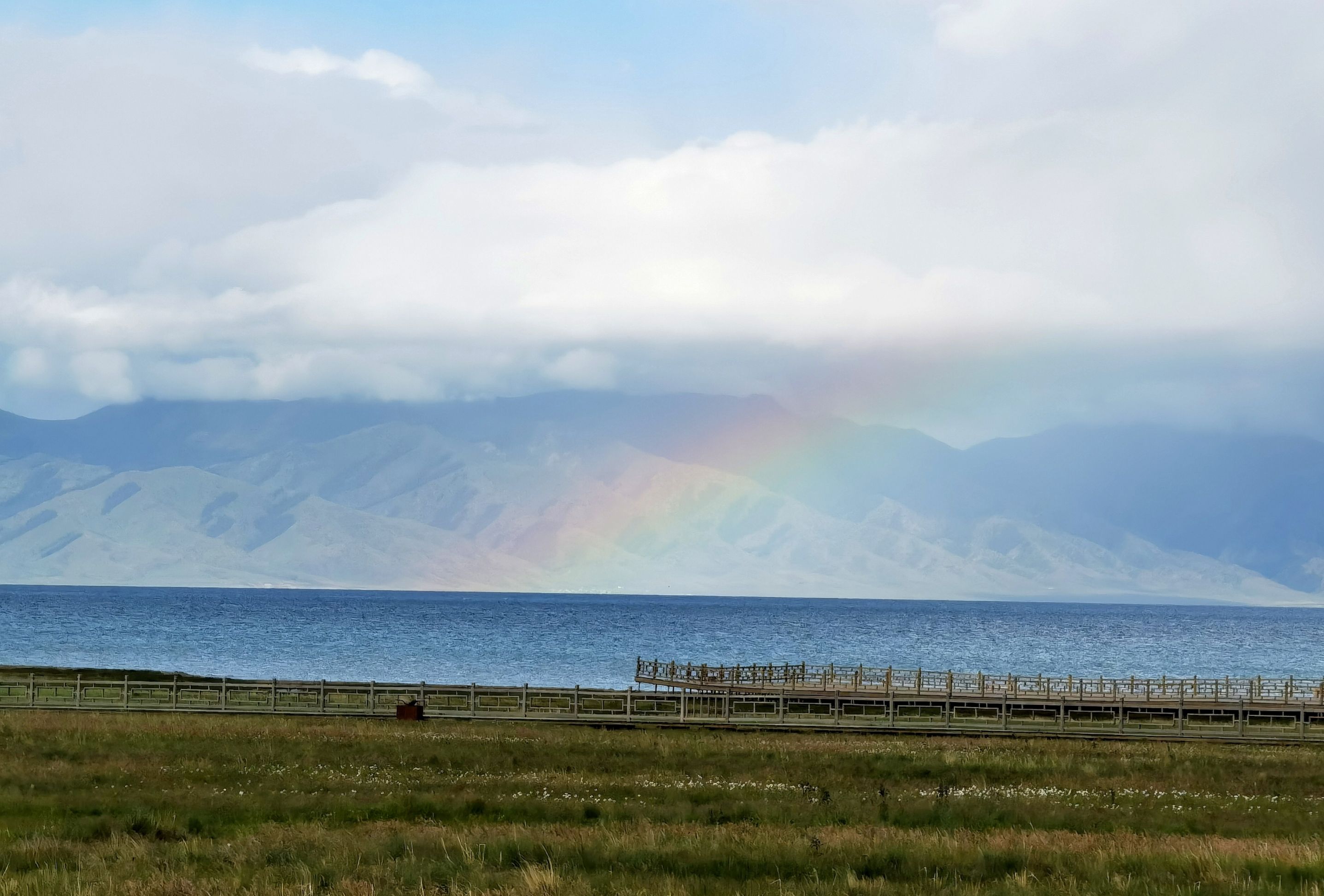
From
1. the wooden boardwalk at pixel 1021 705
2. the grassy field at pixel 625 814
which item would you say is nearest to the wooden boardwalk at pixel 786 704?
the wooden boardwalk at pixel 1021 705

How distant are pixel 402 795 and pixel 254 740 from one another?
1277cm

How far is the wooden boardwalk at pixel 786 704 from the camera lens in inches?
1994

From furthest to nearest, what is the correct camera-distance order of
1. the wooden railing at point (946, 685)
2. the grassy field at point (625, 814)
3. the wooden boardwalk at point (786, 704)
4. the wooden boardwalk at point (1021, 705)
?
the wooden railing at point (946, 685) < the wooden boardwalk at point (1021, 705) < the wooden boardwalk at point (786, 704) < the grassy field at point (625, 814)

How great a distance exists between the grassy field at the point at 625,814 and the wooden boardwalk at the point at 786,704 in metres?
7.22

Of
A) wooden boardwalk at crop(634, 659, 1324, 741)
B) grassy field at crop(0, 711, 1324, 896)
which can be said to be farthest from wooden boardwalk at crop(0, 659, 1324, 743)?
grassy field at crop(0, 711, 1324, 896)

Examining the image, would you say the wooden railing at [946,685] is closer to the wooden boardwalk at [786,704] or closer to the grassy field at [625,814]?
the wooden boardwalk at [786,704]

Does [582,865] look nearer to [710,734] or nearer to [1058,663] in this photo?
[710,734]

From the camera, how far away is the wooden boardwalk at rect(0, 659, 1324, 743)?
50.7 meters

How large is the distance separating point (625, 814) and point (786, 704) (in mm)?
33932

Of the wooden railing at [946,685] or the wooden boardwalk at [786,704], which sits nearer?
the wooden boardwalk at [786,704]

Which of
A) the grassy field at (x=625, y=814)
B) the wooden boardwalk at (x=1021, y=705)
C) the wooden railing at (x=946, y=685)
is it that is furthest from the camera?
the wooden railing at (x=946, y=685)

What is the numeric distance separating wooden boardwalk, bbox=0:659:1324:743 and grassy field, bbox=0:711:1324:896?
23.7ft

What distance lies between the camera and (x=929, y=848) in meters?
19.0

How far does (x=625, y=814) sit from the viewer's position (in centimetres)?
2412
